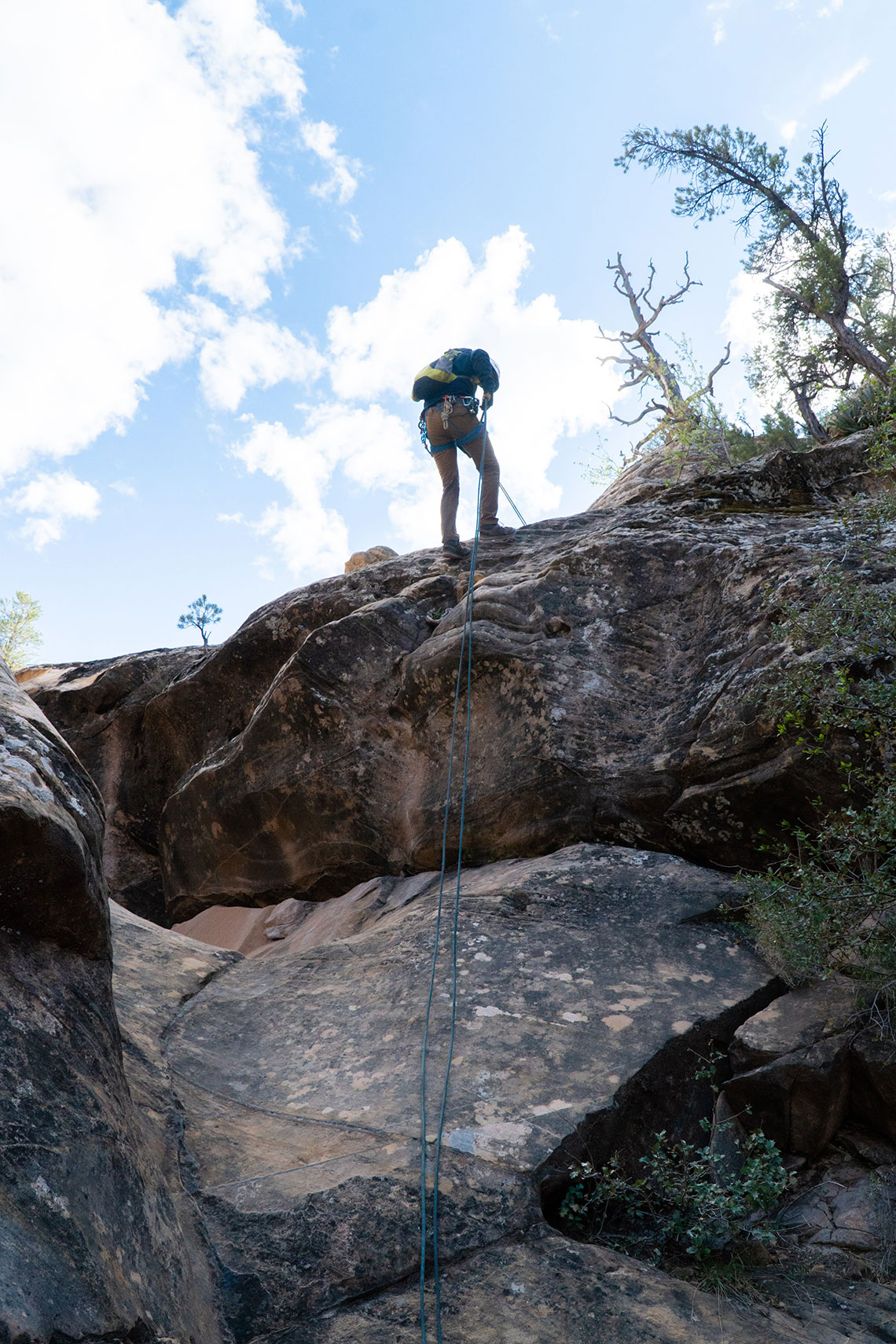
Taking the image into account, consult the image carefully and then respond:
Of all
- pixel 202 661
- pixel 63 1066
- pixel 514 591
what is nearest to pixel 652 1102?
pixel 63 1066

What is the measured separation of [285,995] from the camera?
5.36 metres

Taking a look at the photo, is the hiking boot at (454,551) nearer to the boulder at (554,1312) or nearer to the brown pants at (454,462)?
the brown pants at (454,462)

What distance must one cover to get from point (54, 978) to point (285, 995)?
7.86ft

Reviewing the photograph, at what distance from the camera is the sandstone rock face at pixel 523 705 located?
20.2 ft

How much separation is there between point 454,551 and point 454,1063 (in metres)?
5.66

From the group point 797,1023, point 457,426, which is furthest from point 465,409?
point 797,1023

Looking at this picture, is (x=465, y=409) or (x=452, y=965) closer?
(x=452, y=965)

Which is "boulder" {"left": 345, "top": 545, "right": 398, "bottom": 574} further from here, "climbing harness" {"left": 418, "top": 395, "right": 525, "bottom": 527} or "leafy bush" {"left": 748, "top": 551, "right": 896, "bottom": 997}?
"leafy bush" {"left": 748, "top": 551, "right": 896, "bottom": 997}

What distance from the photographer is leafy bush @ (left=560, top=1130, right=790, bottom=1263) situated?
3486mm

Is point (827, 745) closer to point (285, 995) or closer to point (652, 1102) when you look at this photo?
point (652, 1102)

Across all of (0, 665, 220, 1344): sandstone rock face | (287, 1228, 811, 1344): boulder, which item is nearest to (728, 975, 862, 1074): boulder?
(287, 1228, 811, 1344): boulder

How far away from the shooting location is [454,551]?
912 cm

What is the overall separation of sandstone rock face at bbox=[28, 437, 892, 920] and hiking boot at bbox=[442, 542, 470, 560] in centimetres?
17

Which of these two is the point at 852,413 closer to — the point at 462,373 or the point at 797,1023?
the point at 462,373
